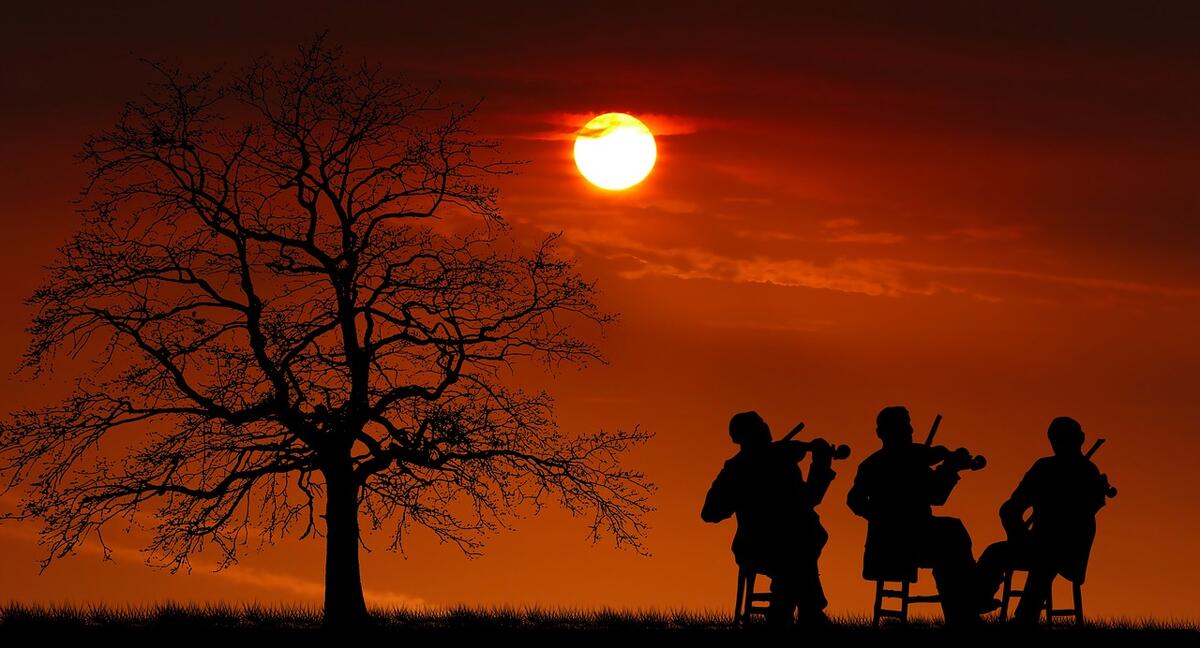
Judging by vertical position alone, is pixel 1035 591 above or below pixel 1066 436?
below

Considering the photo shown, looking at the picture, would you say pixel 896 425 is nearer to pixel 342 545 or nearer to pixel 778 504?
pixel 778 504

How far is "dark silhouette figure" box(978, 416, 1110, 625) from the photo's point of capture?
16984 mm

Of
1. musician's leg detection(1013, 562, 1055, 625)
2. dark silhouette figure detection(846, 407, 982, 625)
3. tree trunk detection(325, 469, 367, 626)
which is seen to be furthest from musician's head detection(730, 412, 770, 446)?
tree trunk detection(325, 469, 367, 626)

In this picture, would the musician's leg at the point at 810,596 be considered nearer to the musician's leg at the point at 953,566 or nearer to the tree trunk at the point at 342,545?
the musician's leg at the point at 953,566

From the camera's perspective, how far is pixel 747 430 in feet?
52.1

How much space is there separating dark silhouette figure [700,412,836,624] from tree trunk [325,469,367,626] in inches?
352

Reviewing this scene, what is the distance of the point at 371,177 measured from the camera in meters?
24.5

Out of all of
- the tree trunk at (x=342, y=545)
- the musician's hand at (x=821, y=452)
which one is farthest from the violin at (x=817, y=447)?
the tree trunk at (x=342, y=545)

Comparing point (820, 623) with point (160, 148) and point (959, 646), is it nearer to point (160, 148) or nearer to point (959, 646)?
point (959, 646)

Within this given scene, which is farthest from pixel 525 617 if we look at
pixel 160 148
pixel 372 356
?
pixel 160 148

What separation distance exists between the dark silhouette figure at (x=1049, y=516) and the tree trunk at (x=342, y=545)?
33.8 ft

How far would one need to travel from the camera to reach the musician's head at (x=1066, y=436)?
17047 mm

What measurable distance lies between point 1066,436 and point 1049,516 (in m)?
0.92

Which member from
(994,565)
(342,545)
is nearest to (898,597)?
(994,565)
